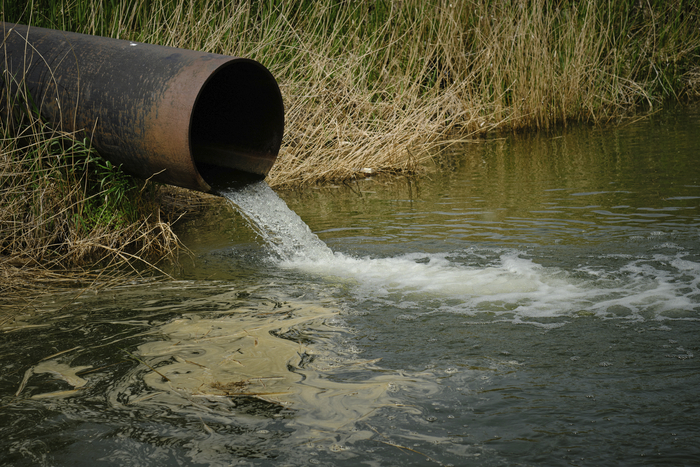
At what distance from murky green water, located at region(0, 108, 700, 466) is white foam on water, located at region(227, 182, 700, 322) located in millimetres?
14

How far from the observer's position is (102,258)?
13.8ft

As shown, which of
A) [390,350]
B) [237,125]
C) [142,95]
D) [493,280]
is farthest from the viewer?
[237,125]

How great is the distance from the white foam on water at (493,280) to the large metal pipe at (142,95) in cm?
41

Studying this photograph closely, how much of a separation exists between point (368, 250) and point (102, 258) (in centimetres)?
161

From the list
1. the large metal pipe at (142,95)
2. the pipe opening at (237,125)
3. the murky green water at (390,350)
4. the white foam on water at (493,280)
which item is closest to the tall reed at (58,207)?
the large metal pipe at (142,95)

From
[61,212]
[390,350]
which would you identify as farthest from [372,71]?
[390,350]

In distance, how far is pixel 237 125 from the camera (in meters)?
4.52

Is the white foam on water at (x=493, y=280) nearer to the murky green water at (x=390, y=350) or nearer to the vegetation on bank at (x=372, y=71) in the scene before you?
the murky green water at (x=390, y=350)

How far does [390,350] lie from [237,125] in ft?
7.73

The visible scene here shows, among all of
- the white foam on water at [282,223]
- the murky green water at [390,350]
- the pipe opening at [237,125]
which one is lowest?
the murky green water at [390,350]

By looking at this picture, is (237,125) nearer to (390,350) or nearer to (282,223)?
(282,223)

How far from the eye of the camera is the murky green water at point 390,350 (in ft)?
6.64

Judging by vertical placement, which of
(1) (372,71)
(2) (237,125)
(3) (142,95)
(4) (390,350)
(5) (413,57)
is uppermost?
(5) (413,57)

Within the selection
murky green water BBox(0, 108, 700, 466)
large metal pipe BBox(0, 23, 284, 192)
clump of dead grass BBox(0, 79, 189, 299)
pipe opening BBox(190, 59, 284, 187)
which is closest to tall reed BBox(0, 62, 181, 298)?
clump of dead grass BBox(0, 79, 189, 299)
